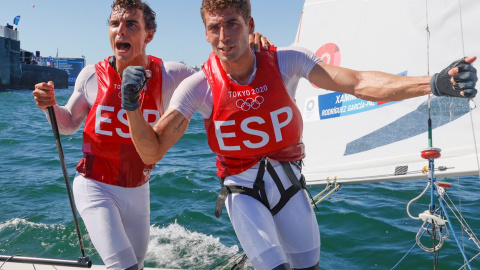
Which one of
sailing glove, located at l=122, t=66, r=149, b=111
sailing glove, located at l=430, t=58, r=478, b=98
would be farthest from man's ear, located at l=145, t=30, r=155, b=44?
sailing glove, located at l=430, t=58, r=478, b=98

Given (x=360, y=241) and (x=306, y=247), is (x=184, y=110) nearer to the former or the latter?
(x=306, y=247)

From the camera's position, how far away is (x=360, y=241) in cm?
643

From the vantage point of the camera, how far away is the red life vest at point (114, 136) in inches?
124

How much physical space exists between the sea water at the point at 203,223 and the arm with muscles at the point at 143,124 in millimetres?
1939

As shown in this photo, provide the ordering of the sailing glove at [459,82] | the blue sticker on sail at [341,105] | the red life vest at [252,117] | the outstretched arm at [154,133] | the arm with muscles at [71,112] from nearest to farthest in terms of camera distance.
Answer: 1. the sailing glove at [459,82]
2. the outstretched arm at [154,133]
3. the red life vest at [252,117]
4. the arm with muscles at [71,112]
5. the blue sticker on sail at [341,105]

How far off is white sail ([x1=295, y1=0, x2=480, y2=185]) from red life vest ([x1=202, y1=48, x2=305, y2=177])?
6.38ft

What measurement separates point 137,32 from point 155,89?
40 cm

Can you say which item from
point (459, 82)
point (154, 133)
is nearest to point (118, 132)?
point (154, 133)

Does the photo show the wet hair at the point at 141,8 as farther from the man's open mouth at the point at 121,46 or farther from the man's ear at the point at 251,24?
the man's ear at the point at 251,24

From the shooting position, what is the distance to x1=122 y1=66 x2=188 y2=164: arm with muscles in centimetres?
239

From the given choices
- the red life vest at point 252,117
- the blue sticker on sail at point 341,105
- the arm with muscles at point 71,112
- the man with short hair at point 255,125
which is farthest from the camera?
the blue sticker on sail at point 341,105

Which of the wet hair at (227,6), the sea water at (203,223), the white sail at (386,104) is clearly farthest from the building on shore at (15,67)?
the wet hair at (227,6)

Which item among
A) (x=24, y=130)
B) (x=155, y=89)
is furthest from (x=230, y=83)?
(x=24, y=130)

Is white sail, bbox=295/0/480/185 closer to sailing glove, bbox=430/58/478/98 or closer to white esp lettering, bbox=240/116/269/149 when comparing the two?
sailing glove, bbox=430/58/478/98
